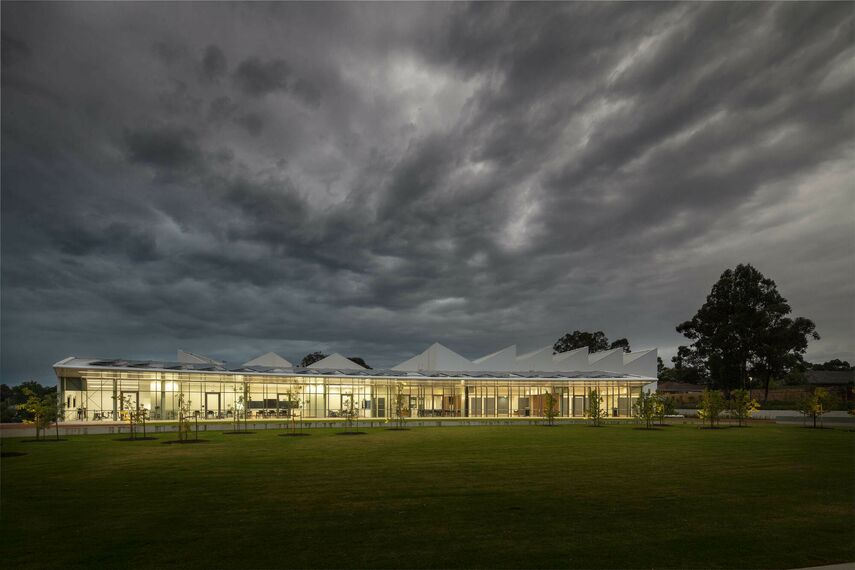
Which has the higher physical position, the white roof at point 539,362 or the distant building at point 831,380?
the white roof at point 539,362

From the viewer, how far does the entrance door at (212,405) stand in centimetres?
4806

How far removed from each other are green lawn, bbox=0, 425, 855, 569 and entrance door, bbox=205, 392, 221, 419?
91.6ft

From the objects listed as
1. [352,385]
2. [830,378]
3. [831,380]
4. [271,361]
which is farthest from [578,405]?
[830,378]

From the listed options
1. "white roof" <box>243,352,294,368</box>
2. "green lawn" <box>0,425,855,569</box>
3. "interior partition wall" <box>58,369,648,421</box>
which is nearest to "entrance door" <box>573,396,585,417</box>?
"interior partition wall" <box>58,369,648,421</box>

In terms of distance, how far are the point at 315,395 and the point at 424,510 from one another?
44559 mm

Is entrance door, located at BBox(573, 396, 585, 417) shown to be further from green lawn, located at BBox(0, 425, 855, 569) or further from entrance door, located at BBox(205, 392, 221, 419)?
green lawn, located at BBox(0, 425, 855, 569)

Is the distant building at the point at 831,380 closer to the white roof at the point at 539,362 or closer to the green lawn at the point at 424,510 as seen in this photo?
the white roof at the point at 539,362

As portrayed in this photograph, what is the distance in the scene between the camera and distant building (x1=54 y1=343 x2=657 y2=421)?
138 ft

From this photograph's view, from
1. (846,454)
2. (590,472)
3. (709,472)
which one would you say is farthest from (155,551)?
(846,454)

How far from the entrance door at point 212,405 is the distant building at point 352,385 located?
90 millimetres

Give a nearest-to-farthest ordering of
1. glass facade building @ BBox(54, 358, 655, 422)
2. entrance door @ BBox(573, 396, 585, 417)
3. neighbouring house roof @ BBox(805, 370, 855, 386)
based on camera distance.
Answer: glass facade building @ BBox(54, 358, 655, 422) → entrance door @ BBox(573, 396, 585, 417) → neighbouring house roof @ BBox(805, 370, 855, 386)

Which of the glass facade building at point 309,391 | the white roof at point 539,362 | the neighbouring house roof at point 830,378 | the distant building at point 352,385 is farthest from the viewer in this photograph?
the neighbouring house roof at point 830,378

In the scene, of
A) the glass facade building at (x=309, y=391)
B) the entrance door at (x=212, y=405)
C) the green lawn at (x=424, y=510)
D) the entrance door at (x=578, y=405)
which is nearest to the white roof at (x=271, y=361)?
the glass facade building at (x=309, y=391)

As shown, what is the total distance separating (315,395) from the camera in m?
54.0
